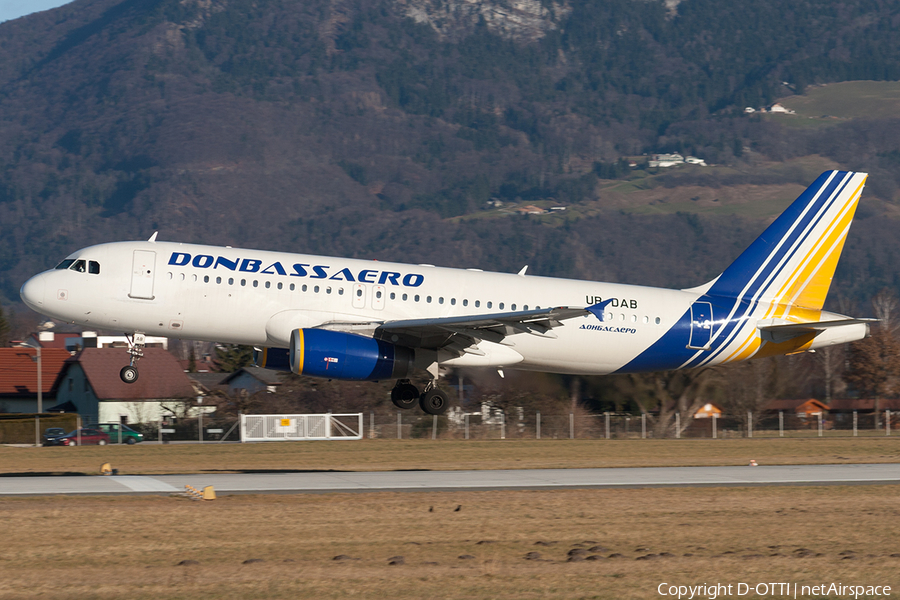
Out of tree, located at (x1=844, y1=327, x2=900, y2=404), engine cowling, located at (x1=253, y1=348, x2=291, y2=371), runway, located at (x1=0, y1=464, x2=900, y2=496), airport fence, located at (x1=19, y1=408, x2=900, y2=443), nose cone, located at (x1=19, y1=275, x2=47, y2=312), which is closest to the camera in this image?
runway, located at (x1=0, y1=464, x2=900, y2=496)

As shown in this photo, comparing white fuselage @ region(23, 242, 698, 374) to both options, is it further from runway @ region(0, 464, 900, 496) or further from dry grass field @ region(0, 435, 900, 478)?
dry grass field @ region(0, 435, 900, 478)

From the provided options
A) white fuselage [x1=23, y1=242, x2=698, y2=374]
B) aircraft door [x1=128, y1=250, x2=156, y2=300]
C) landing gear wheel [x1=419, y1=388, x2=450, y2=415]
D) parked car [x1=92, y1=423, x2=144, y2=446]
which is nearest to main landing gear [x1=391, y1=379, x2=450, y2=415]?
landing gear wheel [x1=419, y1=388, x2=450, y2=415]

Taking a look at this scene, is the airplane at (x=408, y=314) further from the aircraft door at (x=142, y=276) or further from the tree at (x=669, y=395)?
the tree at (x=669, y=395)

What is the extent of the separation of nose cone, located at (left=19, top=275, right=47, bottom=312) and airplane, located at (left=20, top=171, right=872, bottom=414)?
1.7 inches

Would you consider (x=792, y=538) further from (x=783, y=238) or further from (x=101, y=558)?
(x=783, y=238)

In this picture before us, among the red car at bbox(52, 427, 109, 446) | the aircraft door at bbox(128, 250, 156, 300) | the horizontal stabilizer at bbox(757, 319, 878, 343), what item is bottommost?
the red car at bbox(52, 427, 109, 446)

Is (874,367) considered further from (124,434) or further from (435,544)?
(435,544)

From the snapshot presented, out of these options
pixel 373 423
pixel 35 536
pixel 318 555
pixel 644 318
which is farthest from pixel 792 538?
pixel 373 423

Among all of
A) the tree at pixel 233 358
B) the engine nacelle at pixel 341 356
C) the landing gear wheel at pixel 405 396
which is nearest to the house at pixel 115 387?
the tree at pixel 233 358

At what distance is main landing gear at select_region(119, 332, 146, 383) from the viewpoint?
3241cm

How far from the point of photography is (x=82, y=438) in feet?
200

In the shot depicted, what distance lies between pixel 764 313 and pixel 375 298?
12.6 m

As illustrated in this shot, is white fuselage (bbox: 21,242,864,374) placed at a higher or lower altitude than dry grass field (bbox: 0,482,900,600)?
higher

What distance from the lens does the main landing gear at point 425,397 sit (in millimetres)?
33500
